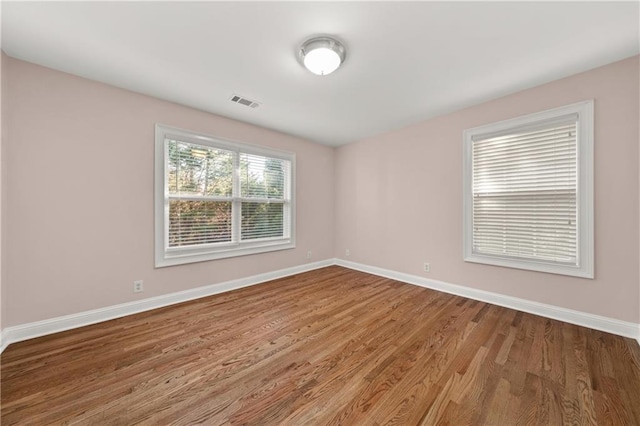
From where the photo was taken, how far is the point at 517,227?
111 inches

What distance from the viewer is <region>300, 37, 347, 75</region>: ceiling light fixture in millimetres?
1910

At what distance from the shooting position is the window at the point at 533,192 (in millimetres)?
2391

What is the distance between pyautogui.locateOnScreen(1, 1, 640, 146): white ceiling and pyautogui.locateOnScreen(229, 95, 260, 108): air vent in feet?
0.31

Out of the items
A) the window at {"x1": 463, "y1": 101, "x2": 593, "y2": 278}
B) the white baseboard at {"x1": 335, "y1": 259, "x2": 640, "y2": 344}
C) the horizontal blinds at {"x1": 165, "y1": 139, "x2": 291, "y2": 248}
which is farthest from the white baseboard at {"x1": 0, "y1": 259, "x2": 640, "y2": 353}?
the horizontal blinds at {"x1": 165, "y1": 139, "x2": 291, "y2": 248}

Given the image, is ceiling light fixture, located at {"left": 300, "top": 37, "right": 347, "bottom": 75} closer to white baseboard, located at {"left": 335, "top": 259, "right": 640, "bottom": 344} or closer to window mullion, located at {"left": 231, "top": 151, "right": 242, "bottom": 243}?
window mullion, located at {"left": 231, "top": 151, "right": 242, "bottom": 243}

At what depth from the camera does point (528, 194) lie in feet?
8.95

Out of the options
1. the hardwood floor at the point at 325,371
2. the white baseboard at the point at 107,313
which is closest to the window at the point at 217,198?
the white baseboard at the point at 107,313

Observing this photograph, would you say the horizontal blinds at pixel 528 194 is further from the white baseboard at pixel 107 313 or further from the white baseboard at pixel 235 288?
the white baseboard at pixel 107 313

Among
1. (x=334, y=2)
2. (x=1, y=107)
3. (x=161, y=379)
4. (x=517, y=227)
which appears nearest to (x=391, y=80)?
(x=334, y=2)

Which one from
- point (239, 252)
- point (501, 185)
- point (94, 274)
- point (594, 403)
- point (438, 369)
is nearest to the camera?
point (594, 403)

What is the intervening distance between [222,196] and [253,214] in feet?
1.96

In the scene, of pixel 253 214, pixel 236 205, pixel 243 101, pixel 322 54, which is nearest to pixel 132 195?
pixel 236 205

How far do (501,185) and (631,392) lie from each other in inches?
82.5

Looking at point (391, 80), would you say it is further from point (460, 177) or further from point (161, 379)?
point (161, 379)
